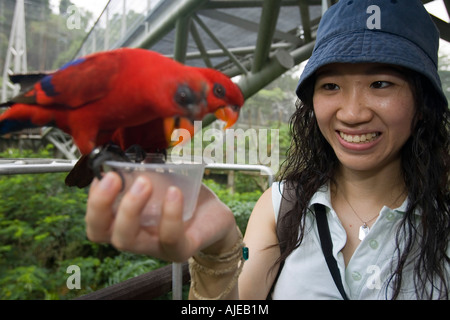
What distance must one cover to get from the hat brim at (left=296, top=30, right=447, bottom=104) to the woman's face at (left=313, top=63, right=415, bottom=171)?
38mm

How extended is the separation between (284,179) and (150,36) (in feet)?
1.48

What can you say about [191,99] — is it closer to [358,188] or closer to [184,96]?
[184,96]

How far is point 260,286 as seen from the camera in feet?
2.12

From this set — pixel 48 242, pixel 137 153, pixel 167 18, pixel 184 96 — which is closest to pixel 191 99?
pixel 184 96

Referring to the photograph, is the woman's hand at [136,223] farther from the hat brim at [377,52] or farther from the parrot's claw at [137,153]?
the hat brim at [377,52]

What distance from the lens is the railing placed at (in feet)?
1.58

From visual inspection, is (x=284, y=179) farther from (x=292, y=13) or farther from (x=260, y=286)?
(x=292, y=13)

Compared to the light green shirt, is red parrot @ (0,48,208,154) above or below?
above

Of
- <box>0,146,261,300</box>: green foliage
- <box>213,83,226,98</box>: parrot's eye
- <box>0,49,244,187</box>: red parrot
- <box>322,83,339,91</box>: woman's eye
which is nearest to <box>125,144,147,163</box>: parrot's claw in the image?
<box>0,49,244,187</box>: red parrot

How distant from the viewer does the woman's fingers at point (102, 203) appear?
28 centimetres

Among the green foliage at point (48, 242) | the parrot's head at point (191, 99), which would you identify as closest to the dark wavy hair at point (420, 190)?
the parrot's head at point (191, 99)

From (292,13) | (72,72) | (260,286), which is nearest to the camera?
(72,72)

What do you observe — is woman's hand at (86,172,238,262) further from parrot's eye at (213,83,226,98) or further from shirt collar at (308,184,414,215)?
shirt collar at (308,184,414,215)
